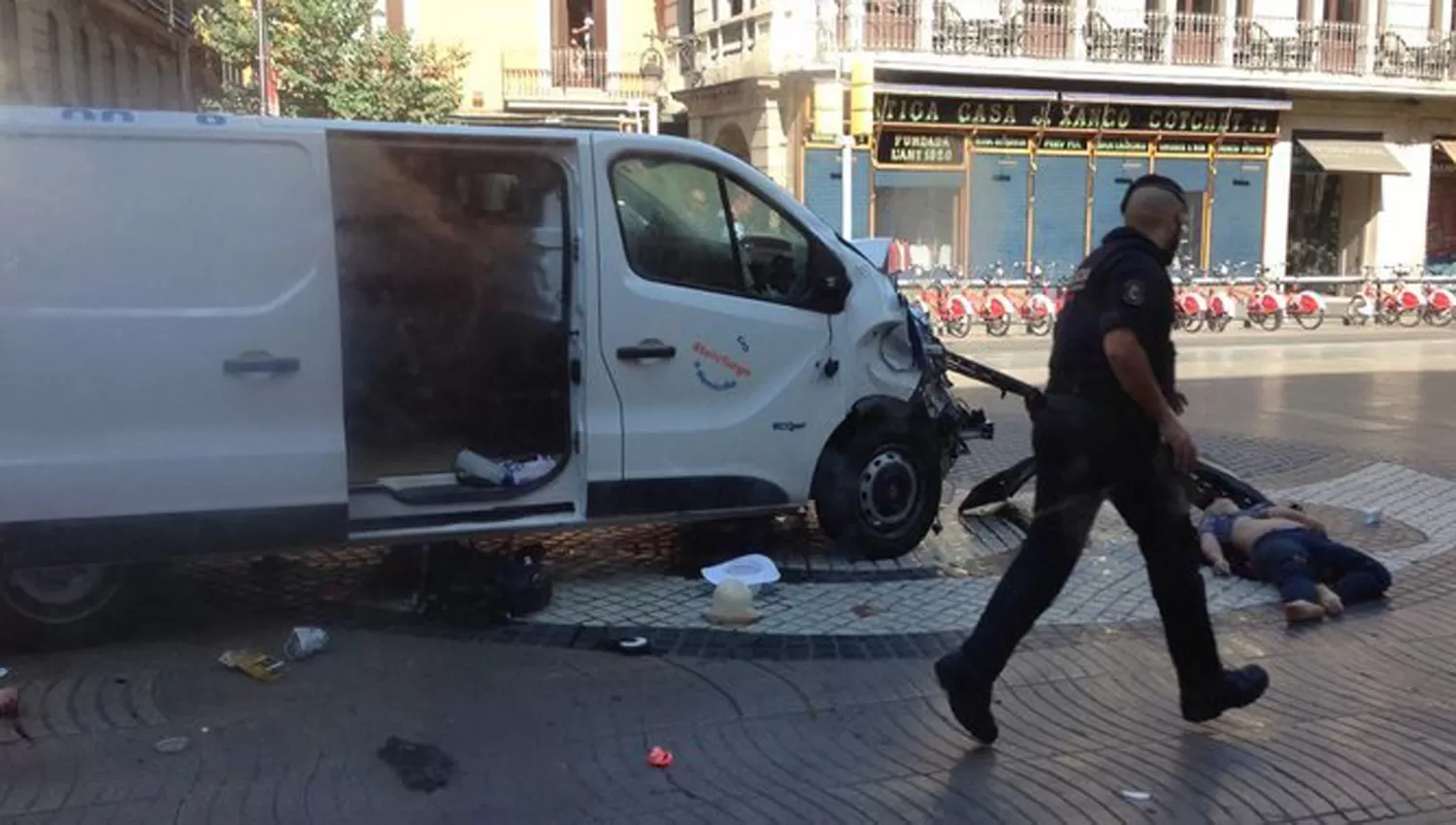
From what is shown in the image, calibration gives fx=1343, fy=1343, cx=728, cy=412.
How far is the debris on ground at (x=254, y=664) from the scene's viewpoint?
5172mm

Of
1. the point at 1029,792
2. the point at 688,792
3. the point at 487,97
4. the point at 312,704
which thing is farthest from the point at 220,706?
the point at 487,97

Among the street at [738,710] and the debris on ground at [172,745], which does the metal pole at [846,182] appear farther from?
the debris on ground at [172,745]

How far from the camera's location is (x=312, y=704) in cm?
491

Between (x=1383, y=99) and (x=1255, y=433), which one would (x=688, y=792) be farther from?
(x=1383, y=99)

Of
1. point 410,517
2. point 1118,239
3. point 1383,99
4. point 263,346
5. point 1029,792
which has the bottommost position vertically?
point 1029,792

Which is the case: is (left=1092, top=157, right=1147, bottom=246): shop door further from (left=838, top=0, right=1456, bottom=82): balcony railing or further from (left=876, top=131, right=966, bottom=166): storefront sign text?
(left=876, top=131, right=966, bottom=166): storefront sign text

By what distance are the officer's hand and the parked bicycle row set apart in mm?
16526

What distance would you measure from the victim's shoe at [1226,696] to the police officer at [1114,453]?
0.03 m

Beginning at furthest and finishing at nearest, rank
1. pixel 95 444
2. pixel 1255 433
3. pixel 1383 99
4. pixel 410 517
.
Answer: pixel 1383 99, pixel 1255 433, pixel 410 517, pixel 95 444

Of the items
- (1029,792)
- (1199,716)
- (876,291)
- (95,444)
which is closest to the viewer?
(1029,792)

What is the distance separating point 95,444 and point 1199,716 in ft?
13.9

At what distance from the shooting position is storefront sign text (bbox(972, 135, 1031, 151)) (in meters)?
25.8

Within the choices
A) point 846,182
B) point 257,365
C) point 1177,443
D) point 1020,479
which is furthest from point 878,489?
point 846,182

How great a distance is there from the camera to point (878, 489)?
6812 millimetres
